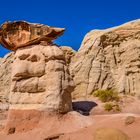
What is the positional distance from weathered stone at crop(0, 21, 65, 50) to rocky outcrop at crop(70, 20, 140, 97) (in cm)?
974

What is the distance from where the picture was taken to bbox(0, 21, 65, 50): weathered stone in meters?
11.5

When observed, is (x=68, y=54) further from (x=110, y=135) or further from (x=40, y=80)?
(x=110, y=135)

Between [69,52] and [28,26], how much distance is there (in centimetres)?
1362

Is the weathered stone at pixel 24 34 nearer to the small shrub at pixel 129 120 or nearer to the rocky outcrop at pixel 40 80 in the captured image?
the rocky outcrop at pixel 40 80

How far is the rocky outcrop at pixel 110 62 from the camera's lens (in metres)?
21.0

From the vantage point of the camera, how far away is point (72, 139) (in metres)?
8.45

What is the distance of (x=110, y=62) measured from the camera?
22.0m

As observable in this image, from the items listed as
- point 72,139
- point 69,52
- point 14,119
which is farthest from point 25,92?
point 69,52

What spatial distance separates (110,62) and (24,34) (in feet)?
37.9

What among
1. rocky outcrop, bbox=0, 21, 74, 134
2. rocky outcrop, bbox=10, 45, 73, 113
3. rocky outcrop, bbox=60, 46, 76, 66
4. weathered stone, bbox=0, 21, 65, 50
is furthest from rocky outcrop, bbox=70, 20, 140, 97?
rocky outcrop, bbox=10, 45, 73, 113

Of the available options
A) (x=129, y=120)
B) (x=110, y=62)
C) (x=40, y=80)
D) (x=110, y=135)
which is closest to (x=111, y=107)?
(x=40, y=80)

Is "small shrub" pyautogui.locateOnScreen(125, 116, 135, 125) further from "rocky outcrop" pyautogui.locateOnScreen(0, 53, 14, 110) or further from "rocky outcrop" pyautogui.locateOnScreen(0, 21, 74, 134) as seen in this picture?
"rocky outcrop" pyautogui.locateOnScreen(0, 53, 14, 110)

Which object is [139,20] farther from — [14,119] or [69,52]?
[14,119]

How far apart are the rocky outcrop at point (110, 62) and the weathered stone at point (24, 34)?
32.0 ft
